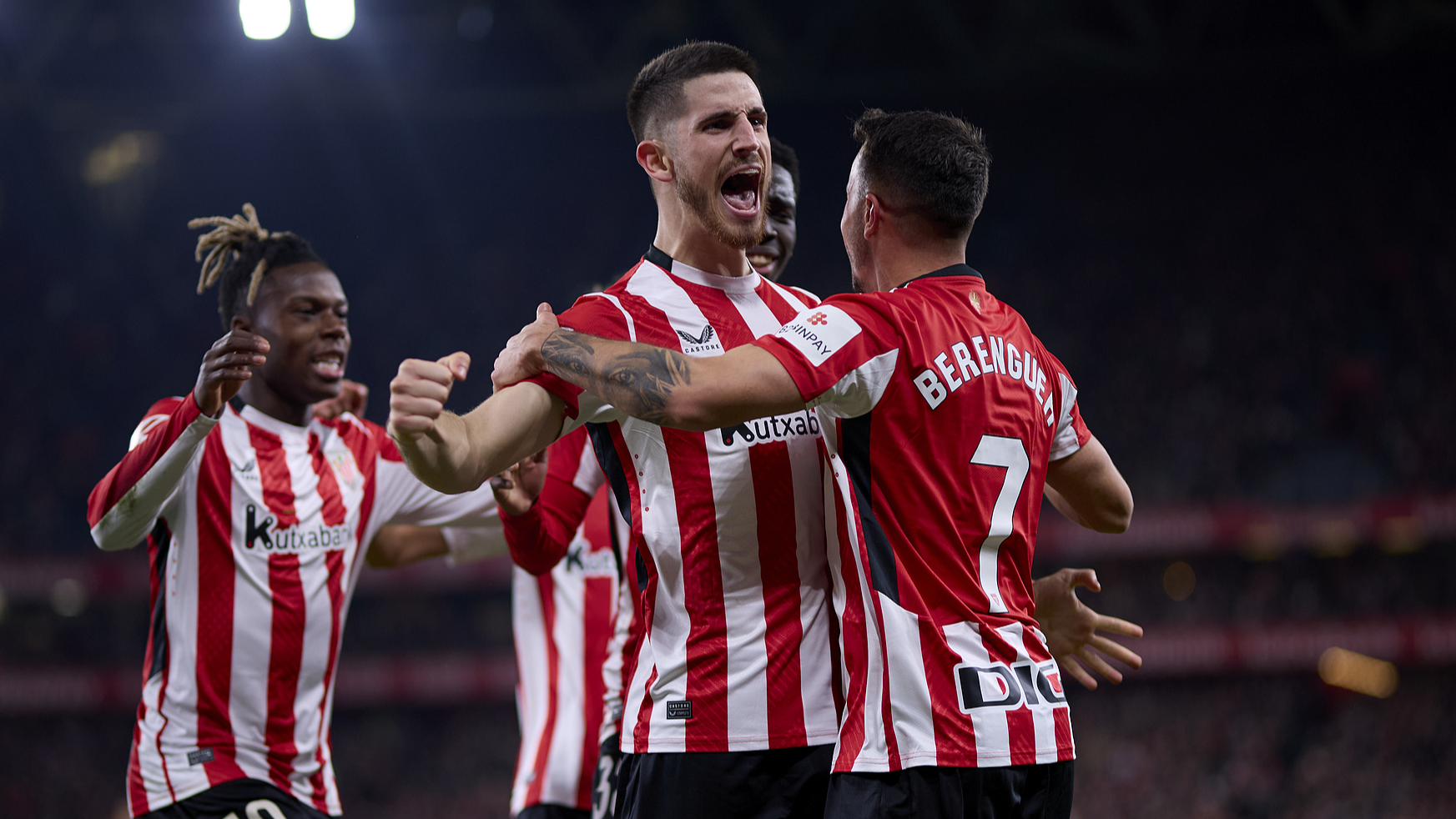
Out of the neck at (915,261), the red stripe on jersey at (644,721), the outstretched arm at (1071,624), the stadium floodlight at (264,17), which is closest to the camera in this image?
the red stripe on jersey at (644,721)

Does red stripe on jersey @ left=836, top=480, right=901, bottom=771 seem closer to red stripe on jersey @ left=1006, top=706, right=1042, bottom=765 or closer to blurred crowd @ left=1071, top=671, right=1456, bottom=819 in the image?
red stripe on jersey @ left=1006, top=706, right=1042, bottom=765

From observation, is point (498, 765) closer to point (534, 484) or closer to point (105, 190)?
point (105, 190)

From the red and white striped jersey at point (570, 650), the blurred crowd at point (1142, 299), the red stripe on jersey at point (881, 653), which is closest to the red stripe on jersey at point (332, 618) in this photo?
the red and white striped jersey at point (570, 650)

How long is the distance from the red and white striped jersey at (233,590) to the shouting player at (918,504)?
193 centimetres

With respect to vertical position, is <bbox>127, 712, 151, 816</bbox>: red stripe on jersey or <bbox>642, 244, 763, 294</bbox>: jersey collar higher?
<bbox>642, 244, 763, 294</bbox>: jersey collar

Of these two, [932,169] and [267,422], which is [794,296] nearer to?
[932,169]

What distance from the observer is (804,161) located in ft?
84.1

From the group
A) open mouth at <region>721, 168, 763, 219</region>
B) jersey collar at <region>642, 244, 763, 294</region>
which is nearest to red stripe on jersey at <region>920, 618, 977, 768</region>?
jersey collar at <region>642, 244, 763, 294</region>

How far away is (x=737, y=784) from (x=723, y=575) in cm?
51

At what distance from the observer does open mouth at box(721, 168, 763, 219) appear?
3.37 meters

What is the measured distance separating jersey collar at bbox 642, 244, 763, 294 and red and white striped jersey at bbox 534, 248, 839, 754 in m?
0.27

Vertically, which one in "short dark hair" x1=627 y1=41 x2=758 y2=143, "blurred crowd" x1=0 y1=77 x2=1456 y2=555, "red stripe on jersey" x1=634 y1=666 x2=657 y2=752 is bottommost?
"red stripe on jersey" x1=634 y1=666 x2=657 y2=752

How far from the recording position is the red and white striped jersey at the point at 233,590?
4105 mm

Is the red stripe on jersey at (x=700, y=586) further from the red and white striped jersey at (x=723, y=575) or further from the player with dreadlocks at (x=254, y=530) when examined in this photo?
the player with dreadlocks at (x=254, y=530)
